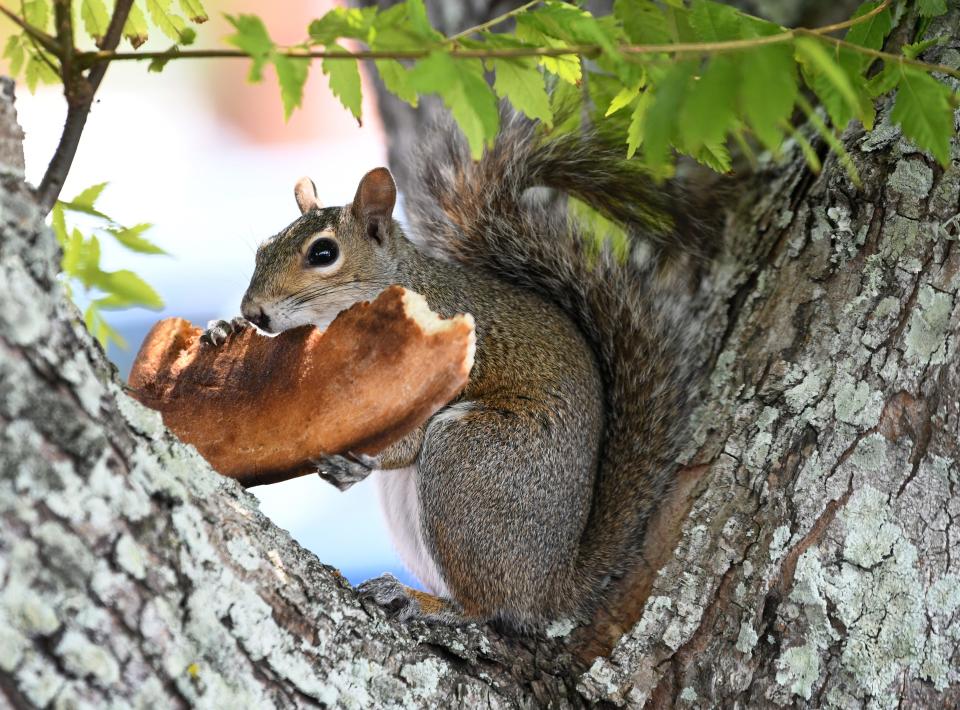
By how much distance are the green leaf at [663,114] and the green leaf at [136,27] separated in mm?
1052

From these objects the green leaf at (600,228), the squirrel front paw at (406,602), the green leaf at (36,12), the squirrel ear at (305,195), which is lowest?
the squirrel front paw at (406,602)

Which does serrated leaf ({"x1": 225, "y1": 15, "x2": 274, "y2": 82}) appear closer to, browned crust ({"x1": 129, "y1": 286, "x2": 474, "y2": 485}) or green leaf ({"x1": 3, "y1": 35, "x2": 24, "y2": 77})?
browned crust ({"x1": 129, "y1": 286, "x2": 474, "y2": 485})

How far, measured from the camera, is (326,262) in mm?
2150

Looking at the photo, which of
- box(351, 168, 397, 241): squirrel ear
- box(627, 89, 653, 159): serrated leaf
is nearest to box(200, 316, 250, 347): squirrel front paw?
box(351, 168, 397, 241): squirrel ear

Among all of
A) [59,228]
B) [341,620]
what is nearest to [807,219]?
[341,620]

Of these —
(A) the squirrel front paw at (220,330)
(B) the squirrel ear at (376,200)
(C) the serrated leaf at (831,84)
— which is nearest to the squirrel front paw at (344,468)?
(A) the squirrel front paw at (220,330)

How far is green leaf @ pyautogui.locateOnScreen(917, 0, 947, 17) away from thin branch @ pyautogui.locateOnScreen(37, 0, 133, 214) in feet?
4.79

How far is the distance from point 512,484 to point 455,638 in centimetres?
37

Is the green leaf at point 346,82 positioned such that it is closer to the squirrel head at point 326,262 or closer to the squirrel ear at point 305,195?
the squirrel head at point 326,262

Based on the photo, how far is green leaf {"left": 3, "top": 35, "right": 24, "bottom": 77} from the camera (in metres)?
1.56

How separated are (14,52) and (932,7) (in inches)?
66.0

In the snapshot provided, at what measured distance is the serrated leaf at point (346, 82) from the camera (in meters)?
1.22

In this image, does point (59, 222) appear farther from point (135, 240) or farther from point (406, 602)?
point (406, 602)

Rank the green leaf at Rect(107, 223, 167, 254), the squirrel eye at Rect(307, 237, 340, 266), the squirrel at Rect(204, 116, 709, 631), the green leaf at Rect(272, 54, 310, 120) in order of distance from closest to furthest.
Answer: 1. the green leaf at Rect(272, 54, 310, 120)
2. the green leaf at Rect(107, 223, 167, 254)
3. the squirrel at Rect(204, 116, 709, 631)
4. the squirrel eye at Rect(307, 237, 340, 266)
